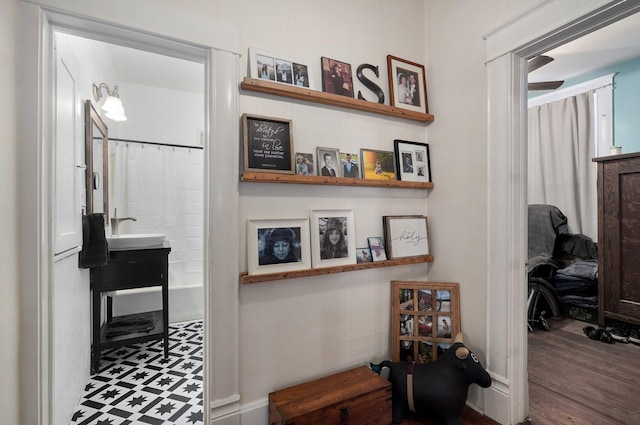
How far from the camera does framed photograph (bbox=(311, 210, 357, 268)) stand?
1.69m

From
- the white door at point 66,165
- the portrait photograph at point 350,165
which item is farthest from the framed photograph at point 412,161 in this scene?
the white door at point 66,165

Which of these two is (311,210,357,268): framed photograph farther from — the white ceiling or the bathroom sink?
the white ceiling

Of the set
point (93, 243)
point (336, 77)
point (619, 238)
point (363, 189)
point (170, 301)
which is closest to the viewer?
point (336, 77)

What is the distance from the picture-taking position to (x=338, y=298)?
180 centimetres

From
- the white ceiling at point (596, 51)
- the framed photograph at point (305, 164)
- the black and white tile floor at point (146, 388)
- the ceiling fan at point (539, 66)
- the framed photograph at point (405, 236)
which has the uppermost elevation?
the white ceiling at point (596, 51)

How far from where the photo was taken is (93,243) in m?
2.00

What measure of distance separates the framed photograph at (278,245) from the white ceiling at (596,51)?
2.87m

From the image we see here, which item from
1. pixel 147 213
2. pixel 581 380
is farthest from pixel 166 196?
pixel 581 380

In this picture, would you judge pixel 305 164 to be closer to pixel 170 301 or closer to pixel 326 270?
pixel 326 270

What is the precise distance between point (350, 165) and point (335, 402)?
124cm

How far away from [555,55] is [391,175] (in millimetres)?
2562

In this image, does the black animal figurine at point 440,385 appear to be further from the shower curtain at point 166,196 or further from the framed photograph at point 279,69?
the shower curtain at point 166,196

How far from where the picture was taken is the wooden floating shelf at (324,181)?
1496 mm

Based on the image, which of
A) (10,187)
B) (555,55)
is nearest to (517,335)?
(10,187)
